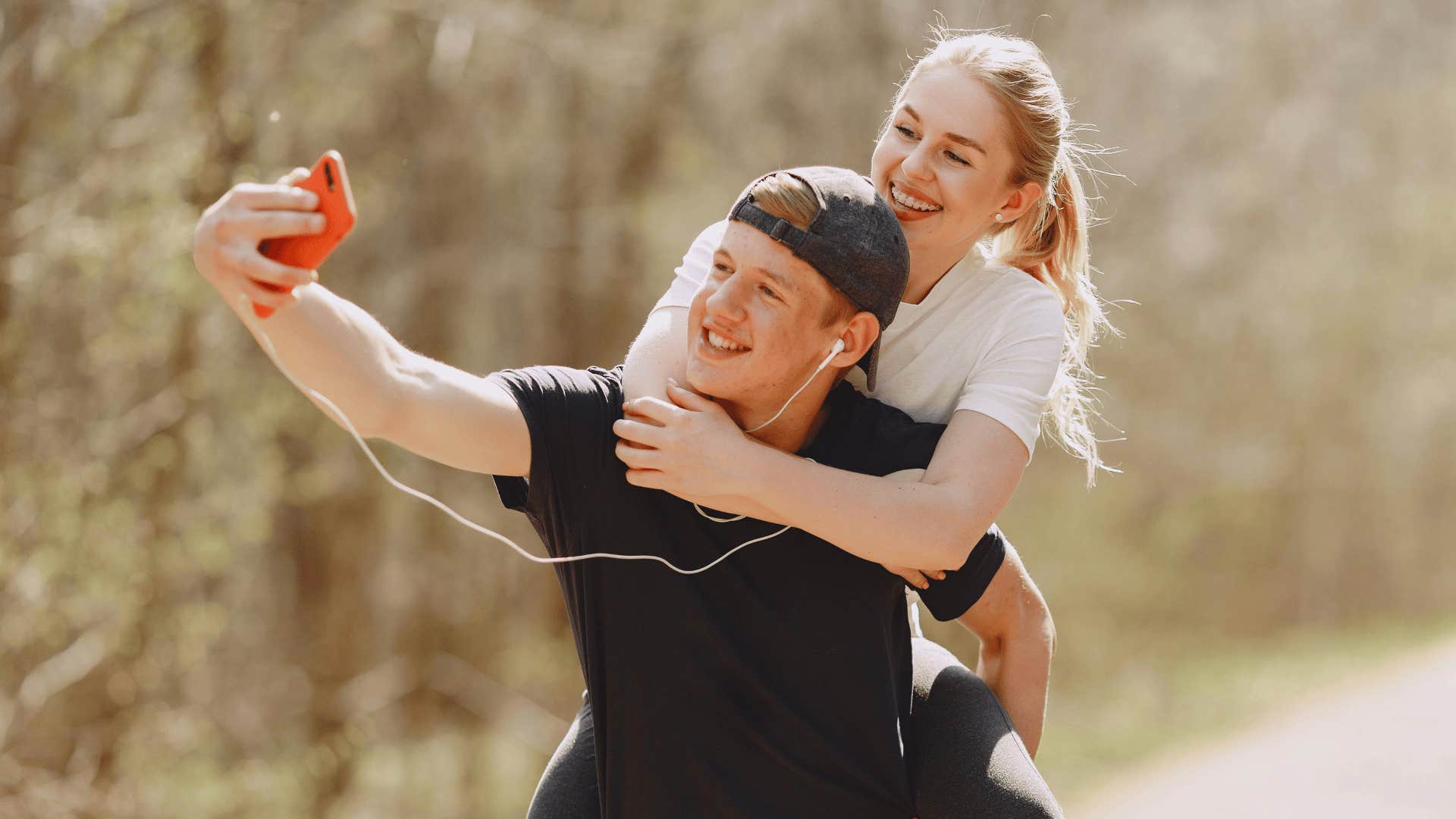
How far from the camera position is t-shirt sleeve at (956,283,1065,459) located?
2164mm

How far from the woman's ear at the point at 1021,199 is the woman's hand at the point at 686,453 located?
848mm

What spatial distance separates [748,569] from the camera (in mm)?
2109

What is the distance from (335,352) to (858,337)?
0.85 metres

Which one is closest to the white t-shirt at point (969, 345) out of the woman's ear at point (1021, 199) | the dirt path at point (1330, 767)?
the woman's ear at point (1021, 199)

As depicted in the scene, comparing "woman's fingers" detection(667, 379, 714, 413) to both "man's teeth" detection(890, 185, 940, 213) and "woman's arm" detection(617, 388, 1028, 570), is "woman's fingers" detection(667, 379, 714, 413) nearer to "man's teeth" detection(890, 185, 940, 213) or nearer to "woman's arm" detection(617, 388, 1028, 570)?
"woman's arm" detection(617, 388, 1028, 570)

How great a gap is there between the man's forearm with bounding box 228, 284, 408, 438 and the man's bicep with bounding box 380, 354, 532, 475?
0.04m

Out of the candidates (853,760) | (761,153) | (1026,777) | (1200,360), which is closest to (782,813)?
(853,760)

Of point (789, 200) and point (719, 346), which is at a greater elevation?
point (789, 200)

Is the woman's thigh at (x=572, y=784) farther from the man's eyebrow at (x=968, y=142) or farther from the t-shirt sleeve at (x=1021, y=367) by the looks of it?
the man's eyebrow at (x=968, y=142)

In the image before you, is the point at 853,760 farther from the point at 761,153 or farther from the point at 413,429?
the point at 761,153

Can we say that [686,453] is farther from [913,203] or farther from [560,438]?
[913,203]

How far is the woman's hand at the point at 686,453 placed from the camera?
1.94 m

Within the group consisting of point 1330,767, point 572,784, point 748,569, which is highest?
point 748,569

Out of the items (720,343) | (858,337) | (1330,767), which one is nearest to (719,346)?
(720,343)
